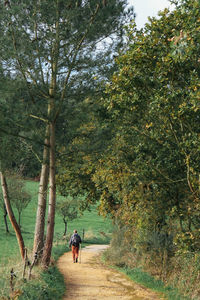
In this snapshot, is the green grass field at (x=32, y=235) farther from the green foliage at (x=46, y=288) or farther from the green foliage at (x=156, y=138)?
the green foliage at (x=156, y=138)

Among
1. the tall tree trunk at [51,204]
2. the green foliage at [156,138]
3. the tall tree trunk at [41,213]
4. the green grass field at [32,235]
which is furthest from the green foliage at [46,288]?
the green foliage at [156,138]

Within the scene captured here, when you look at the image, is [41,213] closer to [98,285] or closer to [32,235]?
[98,285]

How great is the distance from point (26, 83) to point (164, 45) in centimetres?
568

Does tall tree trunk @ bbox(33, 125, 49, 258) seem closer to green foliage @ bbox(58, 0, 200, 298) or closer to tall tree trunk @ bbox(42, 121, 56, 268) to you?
tall tree trunk @ bbox(42, 121, 56, 268)

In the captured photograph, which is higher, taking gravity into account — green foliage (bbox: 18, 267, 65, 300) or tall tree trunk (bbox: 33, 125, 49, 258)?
tall tree trunk (bbox: 33, 125, 49, 258)

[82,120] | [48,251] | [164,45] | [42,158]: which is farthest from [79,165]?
[164,45]

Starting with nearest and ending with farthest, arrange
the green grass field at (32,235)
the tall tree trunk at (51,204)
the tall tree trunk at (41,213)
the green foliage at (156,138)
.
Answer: the green foliage at (156,138)
the tall tree trunk at (51,204)
the tall tree trunk at (41,213)
the green grass field at (32,235)

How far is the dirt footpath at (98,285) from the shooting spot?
36.6ft

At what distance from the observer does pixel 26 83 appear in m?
12.8

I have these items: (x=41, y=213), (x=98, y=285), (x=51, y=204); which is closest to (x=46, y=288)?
(x=98, y=285)

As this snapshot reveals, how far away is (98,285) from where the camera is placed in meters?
12.6

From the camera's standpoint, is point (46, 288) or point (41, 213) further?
point (41, 213)

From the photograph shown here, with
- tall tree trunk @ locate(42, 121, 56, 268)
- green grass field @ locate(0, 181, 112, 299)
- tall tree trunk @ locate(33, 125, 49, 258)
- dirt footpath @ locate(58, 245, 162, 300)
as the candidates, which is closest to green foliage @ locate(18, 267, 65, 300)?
dirt footpath @ locate(58, 245, 162, 300)

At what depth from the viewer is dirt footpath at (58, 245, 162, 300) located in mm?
11156
